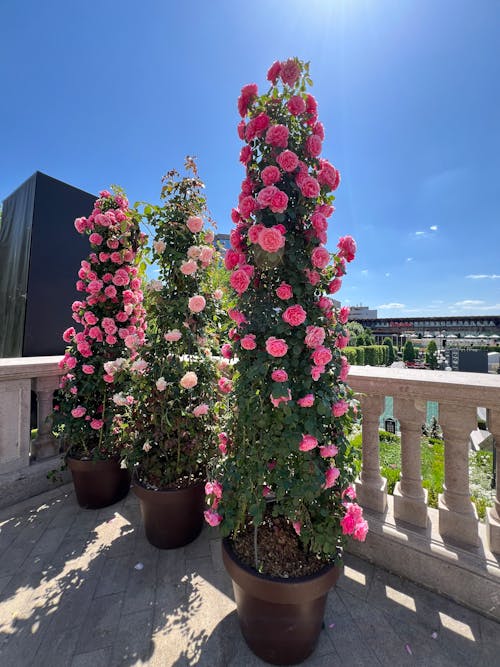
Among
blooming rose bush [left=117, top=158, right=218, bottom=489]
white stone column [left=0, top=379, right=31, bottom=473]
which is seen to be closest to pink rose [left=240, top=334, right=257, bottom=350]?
blooming rose bush [left=117, top=158, right=218, bottom=489]

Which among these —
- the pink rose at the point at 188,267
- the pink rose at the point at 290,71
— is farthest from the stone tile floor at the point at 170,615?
the pink rose at the point at 290,71

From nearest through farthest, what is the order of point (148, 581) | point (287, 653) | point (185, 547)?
1. point (287, 653)
2. point (148, 581)
3. point (185, 547)

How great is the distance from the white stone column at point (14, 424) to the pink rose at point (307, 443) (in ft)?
8.30

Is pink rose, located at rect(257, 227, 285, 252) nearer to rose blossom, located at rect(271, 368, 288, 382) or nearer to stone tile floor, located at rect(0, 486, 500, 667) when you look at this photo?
rose blossom, located at rect(271, 368, 288, 382)

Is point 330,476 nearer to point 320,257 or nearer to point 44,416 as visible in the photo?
point 320,257

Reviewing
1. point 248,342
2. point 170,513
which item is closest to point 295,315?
point 248,342

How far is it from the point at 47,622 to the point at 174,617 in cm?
66

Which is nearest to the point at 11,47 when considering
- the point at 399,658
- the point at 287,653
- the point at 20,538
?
the point at 20,538

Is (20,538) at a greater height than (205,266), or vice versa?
(205,266)

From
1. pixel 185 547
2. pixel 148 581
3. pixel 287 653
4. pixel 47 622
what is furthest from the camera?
pixel 185 547

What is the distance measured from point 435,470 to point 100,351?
4840mm

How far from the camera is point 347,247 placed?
1.45m

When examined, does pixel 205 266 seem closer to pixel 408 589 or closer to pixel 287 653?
pixel 287 653

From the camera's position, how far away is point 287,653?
125 cm
